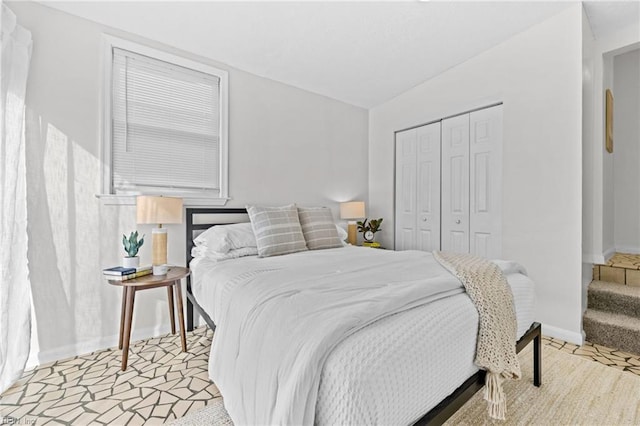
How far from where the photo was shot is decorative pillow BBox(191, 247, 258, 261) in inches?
96.0

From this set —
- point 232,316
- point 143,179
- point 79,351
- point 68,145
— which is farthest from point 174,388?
point 68,145

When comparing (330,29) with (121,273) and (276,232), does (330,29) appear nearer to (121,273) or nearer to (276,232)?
(276,232)

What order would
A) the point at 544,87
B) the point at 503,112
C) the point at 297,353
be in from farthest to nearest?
the point at 503,112, the point at 544,87, the point at 297,353

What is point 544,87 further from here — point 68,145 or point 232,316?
point 68,145

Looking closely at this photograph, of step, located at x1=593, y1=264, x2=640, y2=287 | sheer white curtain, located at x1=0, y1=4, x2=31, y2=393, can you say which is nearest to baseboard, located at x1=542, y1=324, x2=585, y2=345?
step, located at x1=593, y1=264, x2=640, y2=287

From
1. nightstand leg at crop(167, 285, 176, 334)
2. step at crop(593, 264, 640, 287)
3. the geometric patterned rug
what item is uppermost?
step at crop(593, 264, 640, 287)

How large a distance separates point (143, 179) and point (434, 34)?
293 centimetres

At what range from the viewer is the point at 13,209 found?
1.90 meters

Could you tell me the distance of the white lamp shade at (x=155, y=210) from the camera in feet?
7.53

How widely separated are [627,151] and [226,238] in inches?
187

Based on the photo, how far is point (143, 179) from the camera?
2621 mm

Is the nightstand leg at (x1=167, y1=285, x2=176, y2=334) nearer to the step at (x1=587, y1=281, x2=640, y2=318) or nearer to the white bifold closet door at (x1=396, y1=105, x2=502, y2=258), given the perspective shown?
the white bifold closet door at (x1=396, y1=105, x2=502, y2=258)

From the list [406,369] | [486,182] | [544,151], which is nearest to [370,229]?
[486,182]

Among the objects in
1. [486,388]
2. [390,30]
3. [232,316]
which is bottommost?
[486,388]
